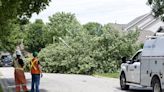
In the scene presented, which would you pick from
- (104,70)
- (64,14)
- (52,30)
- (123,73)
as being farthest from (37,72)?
(64,14)

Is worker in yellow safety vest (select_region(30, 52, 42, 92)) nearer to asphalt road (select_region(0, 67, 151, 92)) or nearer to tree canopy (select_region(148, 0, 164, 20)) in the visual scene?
asphalt road (select_region(0, 67, 151, 92))

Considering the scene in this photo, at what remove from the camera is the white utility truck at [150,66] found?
18266 millimetres

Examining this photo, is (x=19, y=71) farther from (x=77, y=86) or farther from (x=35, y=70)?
(x=77, y=86)

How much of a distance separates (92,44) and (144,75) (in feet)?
73.3

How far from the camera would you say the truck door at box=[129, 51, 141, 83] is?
21.2 meters

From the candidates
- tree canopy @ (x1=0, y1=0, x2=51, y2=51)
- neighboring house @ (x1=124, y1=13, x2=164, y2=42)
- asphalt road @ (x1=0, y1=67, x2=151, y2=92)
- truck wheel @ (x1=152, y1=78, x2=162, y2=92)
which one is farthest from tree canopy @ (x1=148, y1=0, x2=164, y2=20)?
neighboring house @ (x1=124, y1=13, x2=164, y2=42)

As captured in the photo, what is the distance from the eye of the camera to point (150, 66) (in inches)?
754

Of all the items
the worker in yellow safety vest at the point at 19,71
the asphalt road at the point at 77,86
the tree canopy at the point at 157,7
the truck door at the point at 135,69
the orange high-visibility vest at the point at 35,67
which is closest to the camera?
the orange high-visibility vest at the point at 35,67

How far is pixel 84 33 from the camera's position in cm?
4453

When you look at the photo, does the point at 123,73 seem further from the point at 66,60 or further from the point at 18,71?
the point at 66,60

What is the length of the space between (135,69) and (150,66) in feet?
7.69

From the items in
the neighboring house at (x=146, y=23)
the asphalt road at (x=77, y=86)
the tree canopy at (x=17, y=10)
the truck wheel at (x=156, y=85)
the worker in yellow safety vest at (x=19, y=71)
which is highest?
the tree canopy at (x=17, y=10)

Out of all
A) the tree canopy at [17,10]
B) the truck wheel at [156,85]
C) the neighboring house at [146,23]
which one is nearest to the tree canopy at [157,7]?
the tree canopy at [17,10]

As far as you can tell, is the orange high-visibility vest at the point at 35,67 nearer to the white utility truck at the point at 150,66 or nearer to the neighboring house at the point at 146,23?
the white utility truck at the point at 150,66
